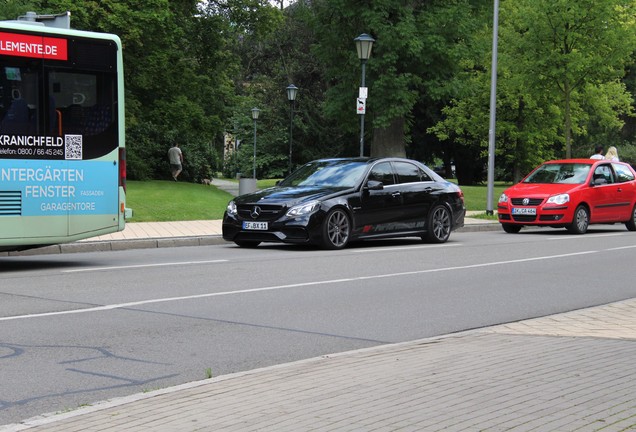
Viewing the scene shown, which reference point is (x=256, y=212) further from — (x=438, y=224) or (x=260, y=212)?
A: (x=438, y=224)

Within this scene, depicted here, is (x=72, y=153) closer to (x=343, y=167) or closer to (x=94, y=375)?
(x=343, y=167)

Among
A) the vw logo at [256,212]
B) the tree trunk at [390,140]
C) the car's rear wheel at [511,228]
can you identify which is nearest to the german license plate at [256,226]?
the vw logo at [256,212]

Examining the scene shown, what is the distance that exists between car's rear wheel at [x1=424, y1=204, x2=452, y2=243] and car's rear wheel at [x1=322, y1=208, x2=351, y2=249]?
2.44m

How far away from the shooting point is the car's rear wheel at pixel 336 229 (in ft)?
54.9

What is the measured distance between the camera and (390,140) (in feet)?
120

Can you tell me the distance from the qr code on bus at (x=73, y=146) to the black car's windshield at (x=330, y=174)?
514cm

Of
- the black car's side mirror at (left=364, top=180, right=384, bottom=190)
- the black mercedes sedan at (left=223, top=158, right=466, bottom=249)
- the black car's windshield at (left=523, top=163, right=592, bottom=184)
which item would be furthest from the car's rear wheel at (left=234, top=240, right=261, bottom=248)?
the black car's windshield at (left=523, top=163, right=592, bottom=184)

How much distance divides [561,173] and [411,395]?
18823mm

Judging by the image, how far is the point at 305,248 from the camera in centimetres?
1761

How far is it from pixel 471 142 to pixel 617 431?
51.7 m

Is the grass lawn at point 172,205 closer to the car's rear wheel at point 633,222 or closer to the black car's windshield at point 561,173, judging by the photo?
the black car's windshield at point 561,173

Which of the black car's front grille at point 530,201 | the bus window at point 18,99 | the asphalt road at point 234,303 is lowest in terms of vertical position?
the asphalt road at point 234,303

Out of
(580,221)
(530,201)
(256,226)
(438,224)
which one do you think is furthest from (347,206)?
(580,221)

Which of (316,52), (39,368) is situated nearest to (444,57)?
(316,52)
